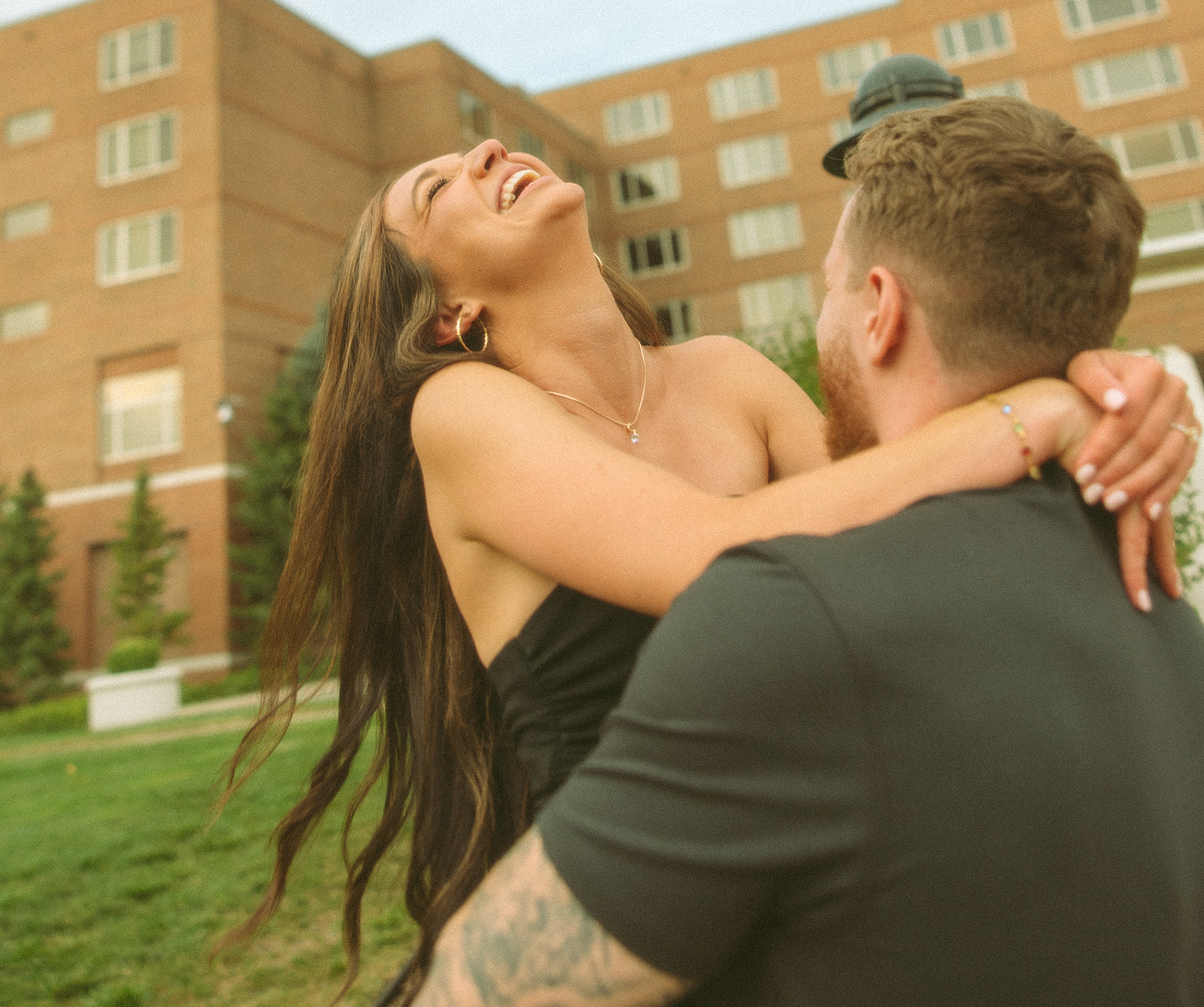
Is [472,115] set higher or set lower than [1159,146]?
higher

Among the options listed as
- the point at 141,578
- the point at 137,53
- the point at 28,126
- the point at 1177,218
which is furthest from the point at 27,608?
the point at 1177,218

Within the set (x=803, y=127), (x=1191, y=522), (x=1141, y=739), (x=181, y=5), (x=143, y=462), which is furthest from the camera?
(x=803, y=127)

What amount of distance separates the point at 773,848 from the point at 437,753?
4.52ft

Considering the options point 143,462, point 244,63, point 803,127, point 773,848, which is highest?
point 803,127

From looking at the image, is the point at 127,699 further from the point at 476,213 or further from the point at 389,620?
the point at 476,213

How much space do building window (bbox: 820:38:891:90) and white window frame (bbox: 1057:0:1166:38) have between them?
621cm

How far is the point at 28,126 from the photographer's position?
28.1m

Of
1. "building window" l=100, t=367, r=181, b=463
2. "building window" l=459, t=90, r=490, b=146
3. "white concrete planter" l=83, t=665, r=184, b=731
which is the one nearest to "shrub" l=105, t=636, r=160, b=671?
"white concrete planter" l=83, t=665, r=184, b=731

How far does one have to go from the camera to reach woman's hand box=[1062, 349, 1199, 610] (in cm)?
127

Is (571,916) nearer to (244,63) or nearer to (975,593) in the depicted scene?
(975,593)

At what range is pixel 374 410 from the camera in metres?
2.27

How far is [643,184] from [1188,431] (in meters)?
41.2

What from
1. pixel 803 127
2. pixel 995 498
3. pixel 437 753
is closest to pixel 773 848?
pixel 995 498

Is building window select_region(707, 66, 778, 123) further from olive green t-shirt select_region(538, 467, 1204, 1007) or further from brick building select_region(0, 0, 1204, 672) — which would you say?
olive green t-shirt select_region(538, 467, 1204, 1007)
